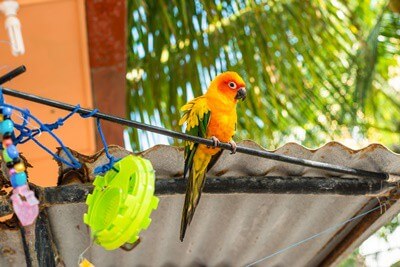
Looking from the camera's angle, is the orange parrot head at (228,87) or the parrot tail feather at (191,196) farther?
the orange parrot head at (228,87)

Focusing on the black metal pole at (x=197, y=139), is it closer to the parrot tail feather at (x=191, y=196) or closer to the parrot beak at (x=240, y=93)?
the parrot tail feather at (x=191, y=196)

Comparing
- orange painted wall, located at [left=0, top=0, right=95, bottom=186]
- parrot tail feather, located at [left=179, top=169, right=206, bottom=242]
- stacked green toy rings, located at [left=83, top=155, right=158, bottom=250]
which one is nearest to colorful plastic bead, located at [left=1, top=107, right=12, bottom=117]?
stacked green toy rings, located at [left=83, top=155, right=158, bottom=250]

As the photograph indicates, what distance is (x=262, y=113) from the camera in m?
5.88

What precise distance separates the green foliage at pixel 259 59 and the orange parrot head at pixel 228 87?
6.87 feet

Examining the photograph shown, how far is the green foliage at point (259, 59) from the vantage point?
19.0ft

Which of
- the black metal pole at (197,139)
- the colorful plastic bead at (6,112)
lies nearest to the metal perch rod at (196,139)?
the black metal pole at (197,139)

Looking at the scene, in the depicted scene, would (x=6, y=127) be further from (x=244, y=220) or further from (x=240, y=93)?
(x=240, y=93)

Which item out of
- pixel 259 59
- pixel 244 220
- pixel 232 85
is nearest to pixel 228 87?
pixel 232 85

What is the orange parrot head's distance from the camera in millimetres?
3492

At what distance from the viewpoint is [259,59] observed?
20.0ft

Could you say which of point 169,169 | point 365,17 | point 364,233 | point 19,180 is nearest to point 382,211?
point 364,233

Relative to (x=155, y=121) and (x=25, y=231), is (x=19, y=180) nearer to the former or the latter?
(x=25, y=231)

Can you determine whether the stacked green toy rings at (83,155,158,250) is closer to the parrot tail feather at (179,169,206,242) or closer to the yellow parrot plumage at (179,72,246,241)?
the parrot tail feather at (179,169,206,242)

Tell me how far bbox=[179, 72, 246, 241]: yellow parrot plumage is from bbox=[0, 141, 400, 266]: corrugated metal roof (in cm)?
8
